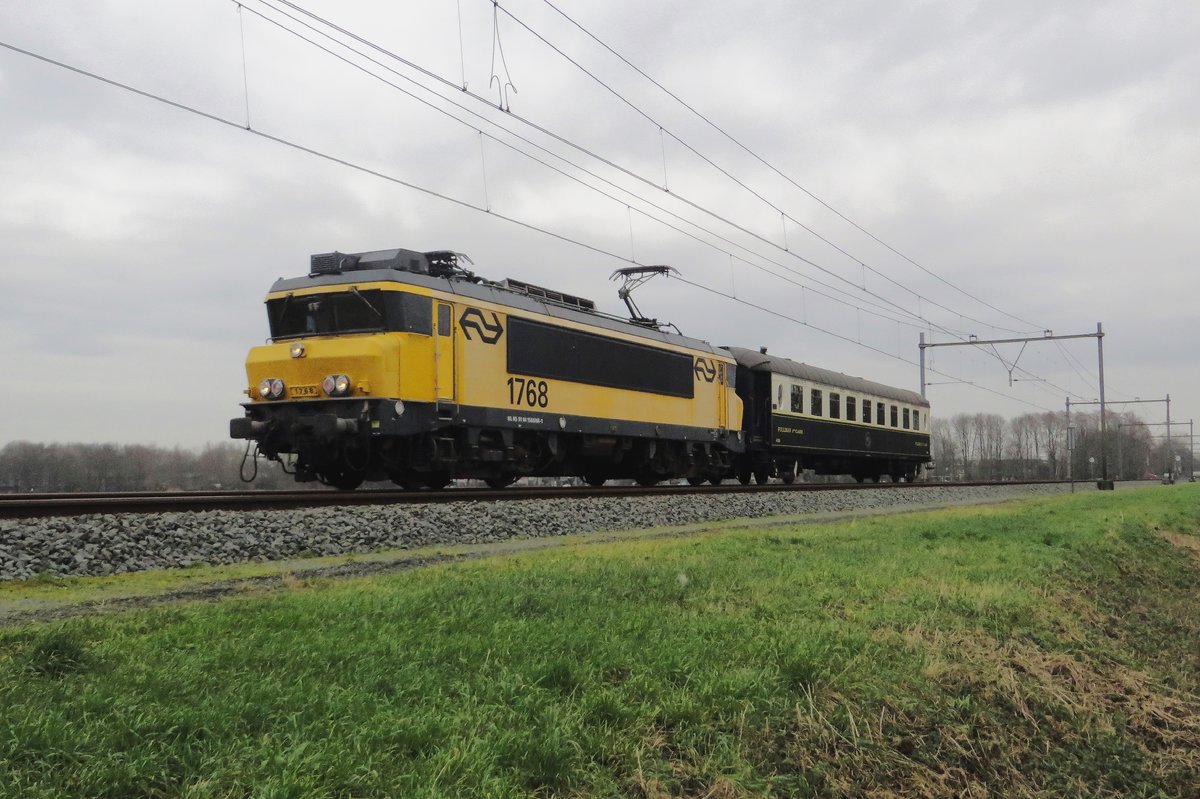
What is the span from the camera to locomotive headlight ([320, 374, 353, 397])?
15.3m

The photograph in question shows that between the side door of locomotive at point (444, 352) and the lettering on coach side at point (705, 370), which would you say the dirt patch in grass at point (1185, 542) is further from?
the side door of locomotive at point (444, 352)

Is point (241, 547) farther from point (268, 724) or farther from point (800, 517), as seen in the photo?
point (800, 517)

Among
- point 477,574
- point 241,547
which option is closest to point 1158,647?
point 477,574

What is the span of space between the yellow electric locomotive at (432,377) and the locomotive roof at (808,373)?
6931 millimetres

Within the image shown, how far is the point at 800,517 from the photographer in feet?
59.9

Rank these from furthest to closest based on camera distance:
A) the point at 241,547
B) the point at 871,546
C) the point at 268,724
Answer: the point at 871,546 → the point at 241,547 → the point at 268,724

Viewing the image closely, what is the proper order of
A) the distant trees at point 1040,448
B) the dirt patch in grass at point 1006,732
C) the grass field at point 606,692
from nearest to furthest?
the grass field at point 606,692, the dirt patch in grass at point 1006,732, the distant trees at point 1040,448

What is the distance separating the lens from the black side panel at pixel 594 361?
18.3m

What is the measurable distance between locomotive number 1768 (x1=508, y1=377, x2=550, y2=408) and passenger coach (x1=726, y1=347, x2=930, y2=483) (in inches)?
380

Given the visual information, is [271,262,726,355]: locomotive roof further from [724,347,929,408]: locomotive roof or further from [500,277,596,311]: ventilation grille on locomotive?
[724,347,929,408]: locomotive roof

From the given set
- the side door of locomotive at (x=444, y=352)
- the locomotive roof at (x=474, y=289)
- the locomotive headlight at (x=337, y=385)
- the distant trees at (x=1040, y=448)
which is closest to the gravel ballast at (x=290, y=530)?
the side door of locomotive at (x=444, y=352)

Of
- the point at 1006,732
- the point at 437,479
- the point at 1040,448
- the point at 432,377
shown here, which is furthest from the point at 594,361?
→ the point at 1040,448

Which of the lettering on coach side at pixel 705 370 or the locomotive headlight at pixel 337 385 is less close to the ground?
the lettering on coach side at pixel 705 370

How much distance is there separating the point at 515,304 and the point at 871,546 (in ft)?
29.2
